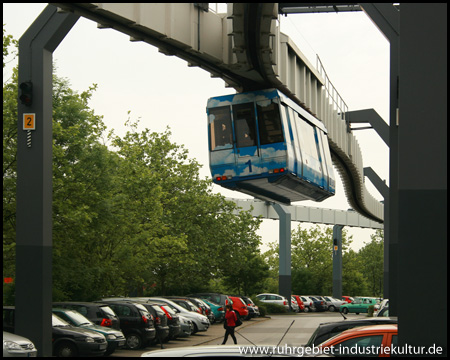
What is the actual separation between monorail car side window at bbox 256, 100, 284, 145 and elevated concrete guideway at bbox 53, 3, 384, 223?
2.17 feet

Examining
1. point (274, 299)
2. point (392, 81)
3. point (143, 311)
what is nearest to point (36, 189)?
point (143, 311)

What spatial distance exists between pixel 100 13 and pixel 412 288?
10.5 metres

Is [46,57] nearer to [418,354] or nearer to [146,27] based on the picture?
[146,27]

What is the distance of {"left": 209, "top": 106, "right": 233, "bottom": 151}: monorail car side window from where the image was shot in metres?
23.5

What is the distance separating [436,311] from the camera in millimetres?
8039

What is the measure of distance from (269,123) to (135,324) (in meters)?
8.10

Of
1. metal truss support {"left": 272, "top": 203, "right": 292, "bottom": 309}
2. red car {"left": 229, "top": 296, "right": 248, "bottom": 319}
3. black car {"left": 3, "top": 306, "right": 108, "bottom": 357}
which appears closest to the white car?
black car {"left": 3, "top": 306, "right": 108, "bottom": 357}

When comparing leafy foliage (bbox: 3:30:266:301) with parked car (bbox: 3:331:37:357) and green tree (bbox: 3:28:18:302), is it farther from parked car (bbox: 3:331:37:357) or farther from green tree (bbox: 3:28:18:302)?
parked car (bbox: 3:331:37:357)

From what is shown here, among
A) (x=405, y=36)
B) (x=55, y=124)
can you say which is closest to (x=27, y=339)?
(x=55, y=124)

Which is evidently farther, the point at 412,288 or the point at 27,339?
the point at 27,339

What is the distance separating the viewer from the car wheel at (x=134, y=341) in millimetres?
25172

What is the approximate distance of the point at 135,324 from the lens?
990 inches

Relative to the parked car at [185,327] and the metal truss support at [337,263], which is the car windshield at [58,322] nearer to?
the parked car at [185,327]

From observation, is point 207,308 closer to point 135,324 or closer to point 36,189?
point 135,324
